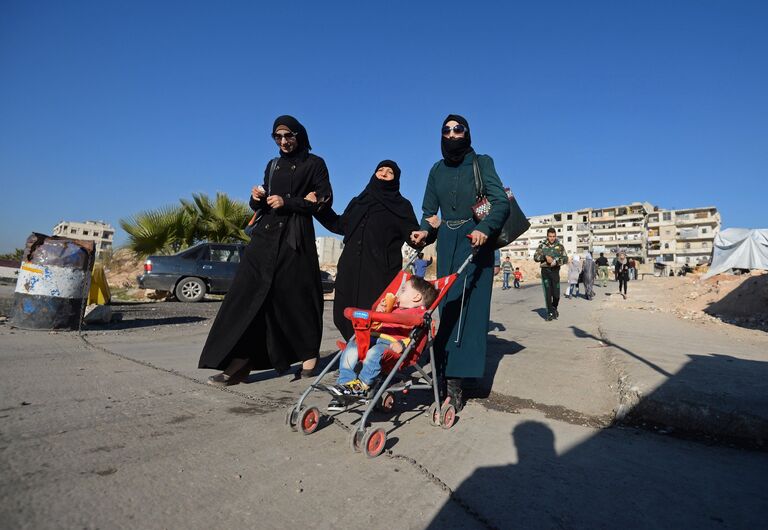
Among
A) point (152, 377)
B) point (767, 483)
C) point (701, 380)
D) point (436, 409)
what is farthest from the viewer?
point (152, 377)

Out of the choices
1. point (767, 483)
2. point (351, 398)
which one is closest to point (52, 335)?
point (351, 398)

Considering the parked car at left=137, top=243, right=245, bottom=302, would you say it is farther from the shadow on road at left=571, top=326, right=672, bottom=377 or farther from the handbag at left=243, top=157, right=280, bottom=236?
the shadow on road at left=571, top=326, right=672, bottom=377

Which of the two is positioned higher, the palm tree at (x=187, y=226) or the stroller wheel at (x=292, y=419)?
the palm tree at (x=187, y=226)

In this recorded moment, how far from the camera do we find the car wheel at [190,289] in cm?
1140

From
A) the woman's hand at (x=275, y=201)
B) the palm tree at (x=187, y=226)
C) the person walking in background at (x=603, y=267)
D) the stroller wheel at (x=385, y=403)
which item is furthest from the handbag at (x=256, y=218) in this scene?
the person walking in background at (x=603, y=267)

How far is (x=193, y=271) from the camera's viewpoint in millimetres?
11555

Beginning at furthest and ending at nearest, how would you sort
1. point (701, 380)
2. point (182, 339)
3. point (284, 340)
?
point (182, 339), point (284, 340), point (701, 380)

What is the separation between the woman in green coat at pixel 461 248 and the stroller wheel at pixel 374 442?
1.00m

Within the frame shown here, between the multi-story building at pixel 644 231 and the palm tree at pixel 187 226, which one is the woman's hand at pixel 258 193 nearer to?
the palm tree at pixel 187 226

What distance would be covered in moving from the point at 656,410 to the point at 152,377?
3.56m

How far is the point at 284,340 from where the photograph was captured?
3.65 metres

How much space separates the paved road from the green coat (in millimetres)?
405

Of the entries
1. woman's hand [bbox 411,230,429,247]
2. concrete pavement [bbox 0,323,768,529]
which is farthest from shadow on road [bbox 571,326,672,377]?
woman's hand [bbox 411,230,429,247]

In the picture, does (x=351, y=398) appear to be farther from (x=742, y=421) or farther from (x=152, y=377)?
(x=742, y=421)
